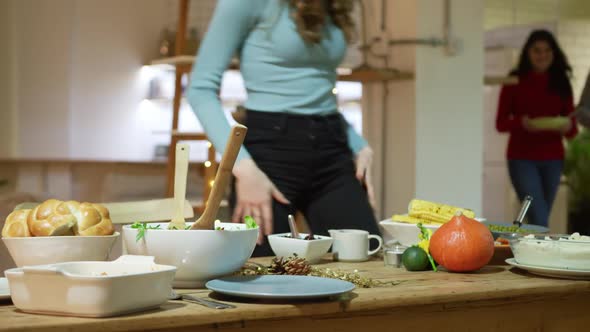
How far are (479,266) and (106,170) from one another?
5.01 metres

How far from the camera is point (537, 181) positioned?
203 inches

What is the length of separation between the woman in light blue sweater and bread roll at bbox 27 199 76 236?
67cm

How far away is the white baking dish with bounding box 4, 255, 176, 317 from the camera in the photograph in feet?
3.45

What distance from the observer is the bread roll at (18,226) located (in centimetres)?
132

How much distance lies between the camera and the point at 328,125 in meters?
2.15

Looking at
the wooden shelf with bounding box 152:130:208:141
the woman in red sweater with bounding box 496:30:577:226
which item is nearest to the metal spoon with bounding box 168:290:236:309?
the wooden shelf with bounding box 152:130:208:141

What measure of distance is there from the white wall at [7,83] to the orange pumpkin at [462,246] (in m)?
5.82

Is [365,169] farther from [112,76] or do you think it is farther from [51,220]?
[112,76]

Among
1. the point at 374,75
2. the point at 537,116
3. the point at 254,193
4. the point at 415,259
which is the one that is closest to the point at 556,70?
the point at 537,116

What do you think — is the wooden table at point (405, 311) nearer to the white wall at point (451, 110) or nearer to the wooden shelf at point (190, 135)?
the white wall at point (451, 110)

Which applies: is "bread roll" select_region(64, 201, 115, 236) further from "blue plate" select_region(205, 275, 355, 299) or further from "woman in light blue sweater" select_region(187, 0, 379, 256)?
"woman in light blue sweater" select_region(187, 0, 379, 256)

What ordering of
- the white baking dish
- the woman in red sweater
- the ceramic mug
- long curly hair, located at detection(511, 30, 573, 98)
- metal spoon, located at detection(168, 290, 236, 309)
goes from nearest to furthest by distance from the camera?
1. the white baking dish
2. metal spoon, located at detection(168, 290, 236, 309)
3. the ceramic mug
4. the woman in red sweater
5. long curly hair, located at detection(511, 30, 573, 98)

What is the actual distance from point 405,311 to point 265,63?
938 millimetres

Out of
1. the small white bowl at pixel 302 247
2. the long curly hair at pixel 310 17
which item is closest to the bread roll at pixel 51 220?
the small white bowl at pixel 302 247
